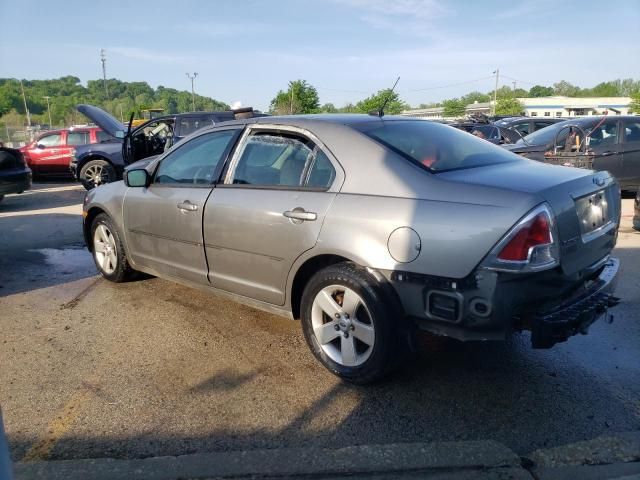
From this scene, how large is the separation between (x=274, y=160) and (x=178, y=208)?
3.28 ft

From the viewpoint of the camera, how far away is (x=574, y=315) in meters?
2.81

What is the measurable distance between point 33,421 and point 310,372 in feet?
5.32

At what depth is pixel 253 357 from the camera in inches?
145

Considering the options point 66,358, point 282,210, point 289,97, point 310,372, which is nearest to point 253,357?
point 310,372

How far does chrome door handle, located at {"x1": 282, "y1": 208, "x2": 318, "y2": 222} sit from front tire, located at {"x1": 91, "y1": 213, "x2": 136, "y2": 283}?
235cm

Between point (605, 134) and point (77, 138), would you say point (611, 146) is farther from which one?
point (77, 138)

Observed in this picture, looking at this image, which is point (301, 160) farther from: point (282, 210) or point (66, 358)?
point (66, 358)

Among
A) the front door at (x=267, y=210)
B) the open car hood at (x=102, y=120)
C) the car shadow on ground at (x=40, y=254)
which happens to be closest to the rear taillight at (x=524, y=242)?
the front door at (x=267, y=210)

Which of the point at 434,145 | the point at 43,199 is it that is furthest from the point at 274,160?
the point at 43,199

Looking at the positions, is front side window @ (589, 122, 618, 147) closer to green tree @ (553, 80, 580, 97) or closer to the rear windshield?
the rear windshield

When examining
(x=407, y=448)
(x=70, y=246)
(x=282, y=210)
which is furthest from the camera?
(x=70, y=246)

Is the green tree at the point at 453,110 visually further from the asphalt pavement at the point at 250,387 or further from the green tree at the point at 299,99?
the asphalt pavement at the point at 250,387

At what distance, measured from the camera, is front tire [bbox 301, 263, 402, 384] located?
3008 mm

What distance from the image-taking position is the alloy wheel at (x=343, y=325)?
315cm
